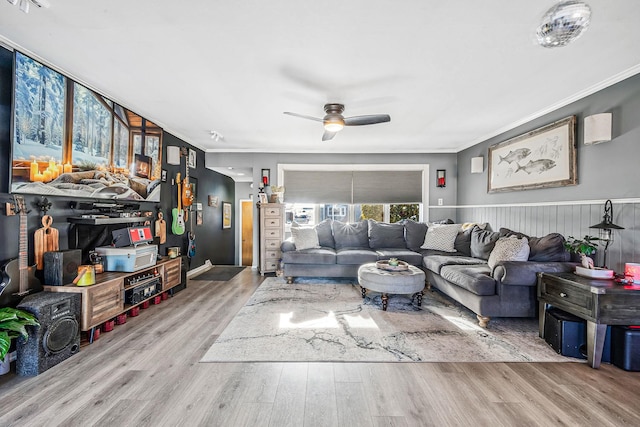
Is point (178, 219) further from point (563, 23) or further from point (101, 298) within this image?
point (563, 23)

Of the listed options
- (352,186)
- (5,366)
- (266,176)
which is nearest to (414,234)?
(352,186)

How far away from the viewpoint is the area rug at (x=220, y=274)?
4.89 meters

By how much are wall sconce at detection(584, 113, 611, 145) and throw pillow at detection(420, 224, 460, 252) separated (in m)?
2.20

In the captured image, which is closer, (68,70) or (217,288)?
(68,70)

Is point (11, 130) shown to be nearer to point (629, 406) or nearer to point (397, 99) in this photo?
point (397, 99)

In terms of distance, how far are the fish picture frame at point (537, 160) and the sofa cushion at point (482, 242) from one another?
77 cm

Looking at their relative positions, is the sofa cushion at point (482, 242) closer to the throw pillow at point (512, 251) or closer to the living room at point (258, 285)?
the living room at point (258, 285)

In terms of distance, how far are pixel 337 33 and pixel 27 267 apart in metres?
3.10

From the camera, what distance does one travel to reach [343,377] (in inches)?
77.4

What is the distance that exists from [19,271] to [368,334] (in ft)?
9.87

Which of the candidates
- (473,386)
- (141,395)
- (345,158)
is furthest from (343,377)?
(345,158)

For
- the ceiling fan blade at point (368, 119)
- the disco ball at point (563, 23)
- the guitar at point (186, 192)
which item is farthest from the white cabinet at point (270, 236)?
the disco ball at point (563, 23)

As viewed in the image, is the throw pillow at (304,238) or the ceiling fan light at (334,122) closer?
the ceiling fan light at (334,122)

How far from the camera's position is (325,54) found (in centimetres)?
221
